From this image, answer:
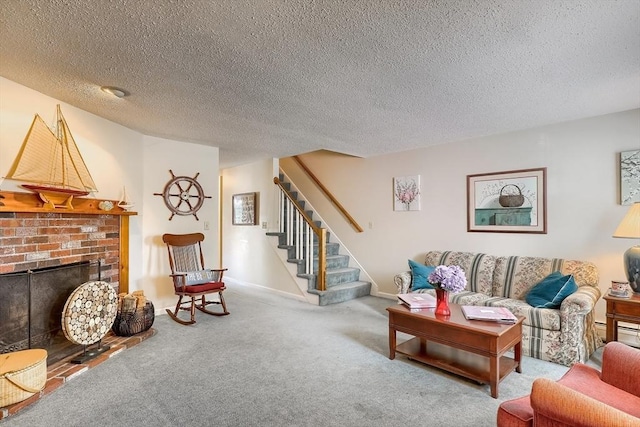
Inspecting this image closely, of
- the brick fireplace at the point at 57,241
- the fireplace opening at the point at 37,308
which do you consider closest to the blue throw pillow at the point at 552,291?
the fireplace opening at the point at 37,308

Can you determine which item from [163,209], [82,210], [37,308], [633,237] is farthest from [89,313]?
[633,237]

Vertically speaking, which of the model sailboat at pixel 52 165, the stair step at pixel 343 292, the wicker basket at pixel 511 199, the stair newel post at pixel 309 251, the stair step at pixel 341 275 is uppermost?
the model sailboat at pixel 52 165

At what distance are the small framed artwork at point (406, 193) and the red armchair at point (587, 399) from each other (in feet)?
10.1

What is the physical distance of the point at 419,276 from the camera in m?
3.83

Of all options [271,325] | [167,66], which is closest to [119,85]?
[167,66]

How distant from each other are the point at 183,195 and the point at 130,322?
5.86 ft

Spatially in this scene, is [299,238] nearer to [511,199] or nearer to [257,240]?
[257,240]

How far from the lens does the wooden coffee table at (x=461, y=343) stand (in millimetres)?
2229

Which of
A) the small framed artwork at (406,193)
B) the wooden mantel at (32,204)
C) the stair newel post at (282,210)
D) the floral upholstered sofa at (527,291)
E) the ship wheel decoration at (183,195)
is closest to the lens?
the wooden mantel at (32,204)

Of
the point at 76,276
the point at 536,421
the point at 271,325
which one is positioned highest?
the point at 76,276

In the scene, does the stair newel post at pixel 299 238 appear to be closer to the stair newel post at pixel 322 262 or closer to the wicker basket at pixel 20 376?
the stair newel post at pixel 322 262

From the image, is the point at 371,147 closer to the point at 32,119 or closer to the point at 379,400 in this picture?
the point at 379,400

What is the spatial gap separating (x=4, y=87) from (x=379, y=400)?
356 centimetres

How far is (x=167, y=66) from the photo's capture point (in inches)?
86.4
